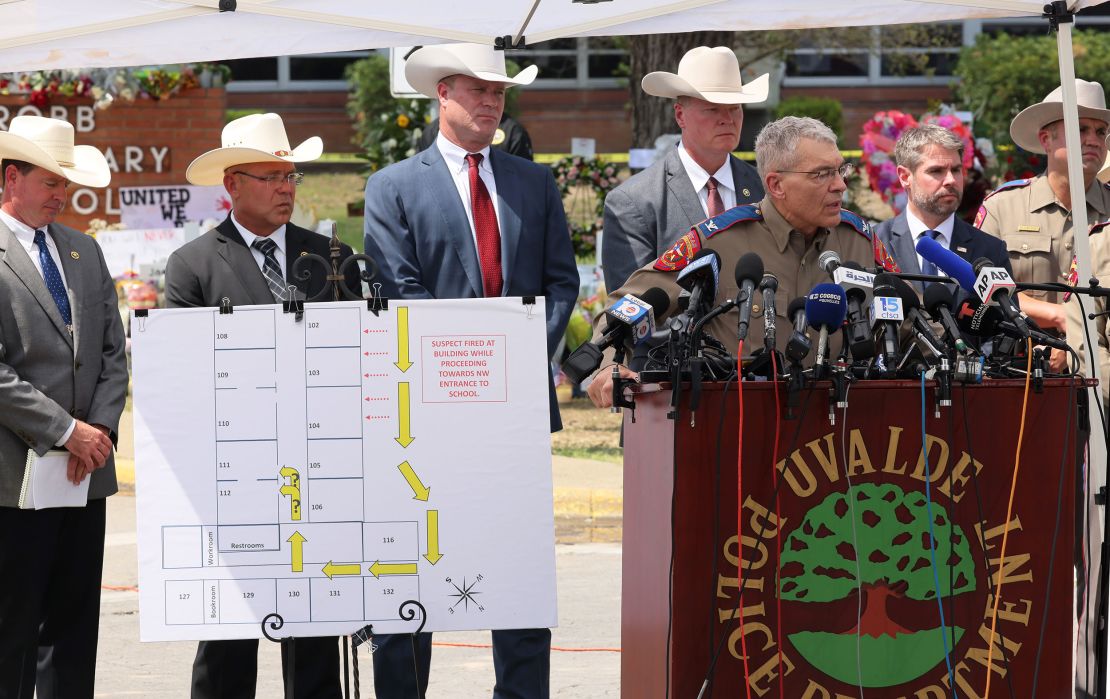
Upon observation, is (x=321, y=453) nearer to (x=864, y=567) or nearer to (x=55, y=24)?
(x=864, y=567)

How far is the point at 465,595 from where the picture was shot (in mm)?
4977

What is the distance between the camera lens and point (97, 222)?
15.2m

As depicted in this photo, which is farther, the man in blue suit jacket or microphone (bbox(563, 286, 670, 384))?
the man in blue suit jacket

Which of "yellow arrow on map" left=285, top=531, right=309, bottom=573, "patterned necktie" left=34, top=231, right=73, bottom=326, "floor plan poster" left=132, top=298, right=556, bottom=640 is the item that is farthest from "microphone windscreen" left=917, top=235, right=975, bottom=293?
"patterned necktie" left=34, top=231, right=73, bottom=326

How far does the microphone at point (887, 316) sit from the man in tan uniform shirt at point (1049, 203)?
3.26 metres

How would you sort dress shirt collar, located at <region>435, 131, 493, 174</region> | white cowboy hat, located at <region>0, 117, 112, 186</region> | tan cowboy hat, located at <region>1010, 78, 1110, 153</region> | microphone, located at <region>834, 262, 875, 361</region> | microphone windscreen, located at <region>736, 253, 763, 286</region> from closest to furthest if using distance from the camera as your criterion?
1. microphone, located at <region>834, 262, 875, 361</region>
2. microphone windscreen, located at <region>736, 253, 763, 286</region>
3. white cowboy hat, located at <region>0, 117, 112, 186</region>
4. dress shirt collar, located at <region>435, 131, 493, 174</region>
5. tan cowboy hat, located at <region>1010, 78, 1110, 153</region>

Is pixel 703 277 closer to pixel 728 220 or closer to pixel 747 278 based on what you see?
pixel 747 278

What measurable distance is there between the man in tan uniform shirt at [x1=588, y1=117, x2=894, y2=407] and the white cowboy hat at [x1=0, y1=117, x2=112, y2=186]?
7.20ft

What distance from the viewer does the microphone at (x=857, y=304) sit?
443cm

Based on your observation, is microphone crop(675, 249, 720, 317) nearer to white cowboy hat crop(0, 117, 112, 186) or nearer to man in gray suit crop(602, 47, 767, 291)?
man in gray suit crop(602, 47, 767, 291)

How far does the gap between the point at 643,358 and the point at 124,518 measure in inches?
279

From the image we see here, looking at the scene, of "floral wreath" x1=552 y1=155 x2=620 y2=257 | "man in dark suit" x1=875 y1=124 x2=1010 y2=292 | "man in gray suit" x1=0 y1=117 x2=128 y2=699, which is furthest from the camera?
"floral wreath" x1=552 y1=155 x2=620 y2=257

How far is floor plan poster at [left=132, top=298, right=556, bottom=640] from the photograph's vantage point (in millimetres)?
4965

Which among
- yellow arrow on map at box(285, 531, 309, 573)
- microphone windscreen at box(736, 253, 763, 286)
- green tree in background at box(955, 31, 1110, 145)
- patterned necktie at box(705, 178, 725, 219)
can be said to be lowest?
yellow arrow on map at box(285, 531, 309, 573)
